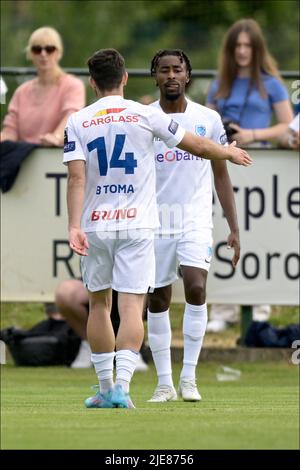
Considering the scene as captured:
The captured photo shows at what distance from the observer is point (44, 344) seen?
52.4 feet

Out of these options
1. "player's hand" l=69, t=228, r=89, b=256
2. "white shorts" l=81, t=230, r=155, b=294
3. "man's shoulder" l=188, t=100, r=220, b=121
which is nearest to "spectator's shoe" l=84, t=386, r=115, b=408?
"white shorts" l=81, t=230, r=155, b=294

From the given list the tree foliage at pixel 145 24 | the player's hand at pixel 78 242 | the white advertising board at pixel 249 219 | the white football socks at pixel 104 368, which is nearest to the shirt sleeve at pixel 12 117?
the white advertising board at pixel 249 219

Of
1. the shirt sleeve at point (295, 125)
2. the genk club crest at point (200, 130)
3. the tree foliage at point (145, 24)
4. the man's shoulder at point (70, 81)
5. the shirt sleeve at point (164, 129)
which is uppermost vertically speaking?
the tree foliage at point (145, 24)

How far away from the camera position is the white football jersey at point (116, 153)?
998 centimetres

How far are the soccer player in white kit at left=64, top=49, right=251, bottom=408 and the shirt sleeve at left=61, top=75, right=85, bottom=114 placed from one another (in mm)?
5625

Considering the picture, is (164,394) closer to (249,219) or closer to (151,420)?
(151,420)

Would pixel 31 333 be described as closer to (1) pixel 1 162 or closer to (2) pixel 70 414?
(1) pixel 1 162

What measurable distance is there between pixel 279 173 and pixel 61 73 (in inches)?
94.8

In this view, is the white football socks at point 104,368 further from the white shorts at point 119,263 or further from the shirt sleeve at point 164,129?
the shirt sleeve at point 164,129

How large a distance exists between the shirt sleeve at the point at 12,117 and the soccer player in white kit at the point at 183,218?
452cm

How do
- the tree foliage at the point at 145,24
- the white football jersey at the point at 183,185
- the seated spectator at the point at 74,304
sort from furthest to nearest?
1. the tree foliage at the point at 145,24
2. the seated spectator at the point at 74,304
3. the white football jersey at the point at 183,185
